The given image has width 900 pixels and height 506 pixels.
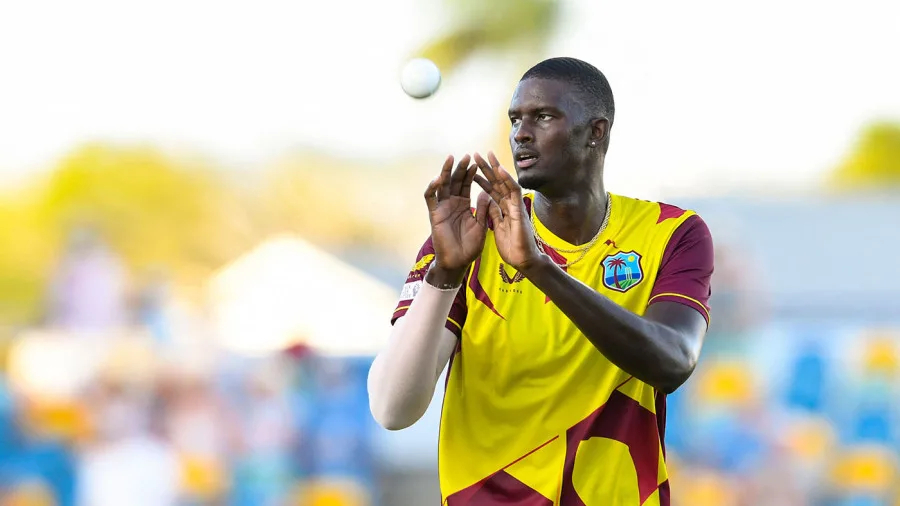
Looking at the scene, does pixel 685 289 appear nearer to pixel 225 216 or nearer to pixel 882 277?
pixel 882 277

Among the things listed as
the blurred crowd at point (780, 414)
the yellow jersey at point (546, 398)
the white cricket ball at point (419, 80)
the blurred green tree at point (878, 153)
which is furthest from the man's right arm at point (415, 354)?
the blurred green tree at point (878, 153)

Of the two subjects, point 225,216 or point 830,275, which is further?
point 225,216

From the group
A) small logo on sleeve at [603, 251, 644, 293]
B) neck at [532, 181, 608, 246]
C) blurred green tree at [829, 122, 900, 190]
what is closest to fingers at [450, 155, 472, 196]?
neck at [532, 181, 608, 246]

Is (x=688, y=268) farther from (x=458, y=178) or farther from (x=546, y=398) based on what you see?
(x=458, y=178)

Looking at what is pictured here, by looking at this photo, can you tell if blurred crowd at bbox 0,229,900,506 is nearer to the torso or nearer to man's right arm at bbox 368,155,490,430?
the torso

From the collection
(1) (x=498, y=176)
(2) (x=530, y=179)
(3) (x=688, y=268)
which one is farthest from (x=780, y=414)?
(1) (x=498, y=176)

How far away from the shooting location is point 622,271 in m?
3.33

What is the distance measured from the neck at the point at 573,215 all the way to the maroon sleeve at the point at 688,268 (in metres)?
0.23

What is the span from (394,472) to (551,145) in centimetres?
623

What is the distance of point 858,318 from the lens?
12477 mm

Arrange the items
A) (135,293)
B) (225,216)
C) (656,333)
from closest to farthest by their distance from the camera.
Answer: (656,333) → (135,293) → (225,216)

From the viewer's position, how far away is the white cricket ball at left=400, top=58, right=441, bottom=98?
12.9ft

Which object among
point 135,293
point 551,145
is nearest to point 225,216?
point 135,293

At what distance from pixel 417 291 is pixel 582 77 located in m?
0.76
